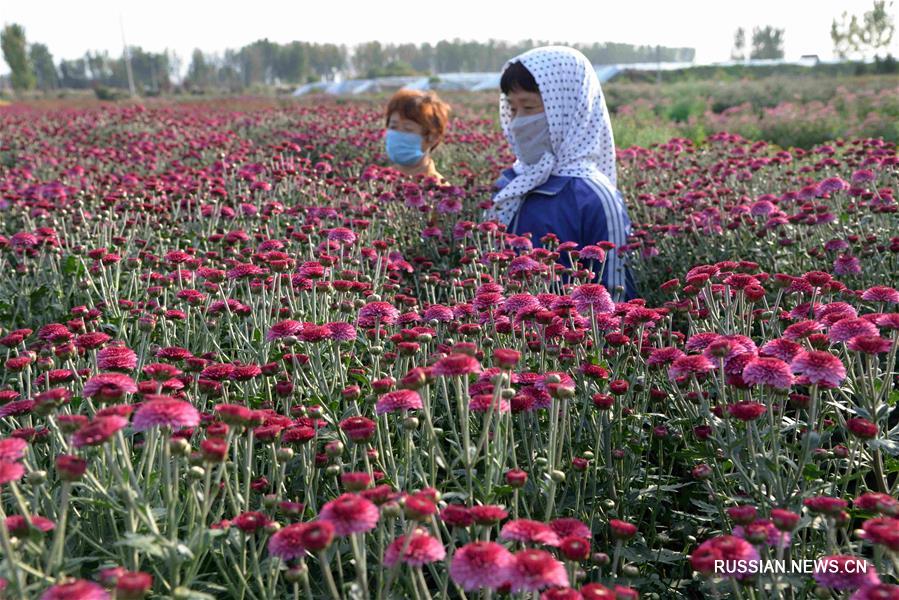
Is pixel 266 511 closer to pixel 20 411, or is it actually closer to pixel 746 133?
pixel 20 411

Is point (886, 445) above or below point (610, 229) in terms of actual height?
below

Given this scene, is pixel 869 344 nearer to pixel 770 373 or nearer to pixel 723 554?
pixel 770 373

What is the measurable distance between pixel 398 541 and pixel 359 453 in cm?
110

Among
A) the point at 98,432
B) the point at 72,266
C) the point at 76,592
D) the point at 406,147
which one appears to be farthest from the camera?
the point at 406,147

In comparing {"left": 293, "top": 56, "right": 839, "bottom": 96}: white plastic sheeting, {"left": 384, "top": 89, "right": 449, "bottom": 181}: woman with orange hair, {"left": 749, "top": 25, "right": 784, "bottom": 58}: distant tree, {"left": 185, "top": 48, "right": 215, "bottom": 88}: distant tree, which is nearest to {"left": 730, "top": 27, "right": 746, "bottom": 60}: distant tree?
{"left": 749, "top": 25, "right": 784, "bottom": 58}: distant tree

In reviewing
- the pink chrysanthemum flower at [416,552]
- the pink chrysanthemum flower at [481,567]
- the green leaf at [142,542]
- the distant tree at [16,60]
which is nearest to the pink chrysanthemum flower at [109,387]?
the green leaf at [142,542]

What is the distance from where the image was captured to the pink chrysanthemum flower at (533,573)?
1.33 meters

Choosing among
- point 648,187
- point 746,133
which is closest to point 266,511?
point 648,187

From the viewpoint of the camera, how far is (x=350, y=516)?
4.68 feet

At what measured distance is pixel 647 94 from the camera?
2795cm

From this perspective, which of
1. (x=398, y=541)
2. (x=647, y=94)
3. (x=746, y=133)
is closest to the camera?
(x=398, y=541)

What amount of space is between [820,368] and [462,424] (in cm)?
86

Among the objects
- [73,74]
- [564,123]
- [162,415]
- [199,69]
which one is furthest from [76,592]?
[73,74]

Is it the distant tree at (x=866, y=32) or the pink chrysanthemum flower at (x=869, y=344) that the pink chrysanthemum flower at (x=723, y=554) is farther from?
the distant tree at (x=866, y=32)
